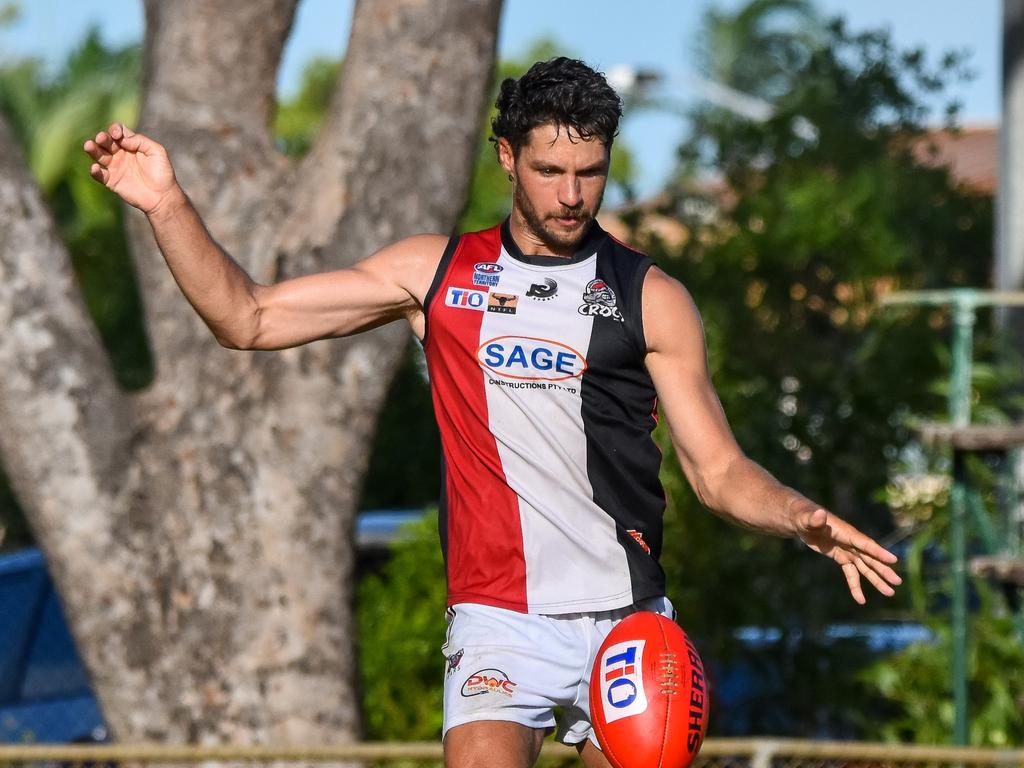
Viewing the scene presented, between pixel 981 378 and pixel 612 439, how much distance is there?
488 centimetres

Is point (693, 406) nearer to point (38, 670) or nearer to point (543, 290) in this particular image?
point (543, 290)

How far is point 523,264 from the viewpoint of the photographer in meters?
4.50

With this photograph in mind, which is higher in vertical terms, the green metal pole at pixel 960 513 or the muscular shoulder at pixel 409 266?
the muscular shoulder at pixel 409 266

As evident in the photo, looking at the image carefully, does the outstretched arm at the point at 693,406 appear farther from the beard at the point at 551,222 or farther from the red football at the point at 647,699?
the red football at the point at 647,699

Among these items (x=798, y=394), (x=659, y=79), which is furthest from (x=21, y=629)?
(x=659, y=79)

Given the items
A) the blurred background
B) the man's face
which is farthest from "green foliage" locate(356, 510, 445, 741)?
the man's face

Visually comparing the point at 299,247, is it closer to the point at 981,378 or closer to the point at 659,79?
the point at 981,378

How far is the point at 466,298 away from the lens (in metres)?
4.46

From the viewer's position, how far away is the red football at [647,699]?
413cm

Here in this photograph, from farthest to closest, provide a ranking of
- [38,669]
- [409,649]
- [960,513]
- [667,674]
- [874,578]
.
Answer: [38,669] < [409,649] < [960,513] < [667,674] < [874,578]

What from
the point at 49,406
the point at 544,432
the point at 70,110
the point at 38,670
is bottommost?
the point at 38,670

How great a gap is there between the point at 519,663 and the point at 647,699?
1.18 feet

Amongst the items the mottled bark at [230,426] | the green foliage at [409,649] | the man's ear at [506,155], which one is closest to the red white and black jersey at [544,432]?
the man's ear at [506,155]

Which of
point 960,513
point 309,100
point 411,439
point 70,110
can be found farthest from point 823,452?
point 309,100
